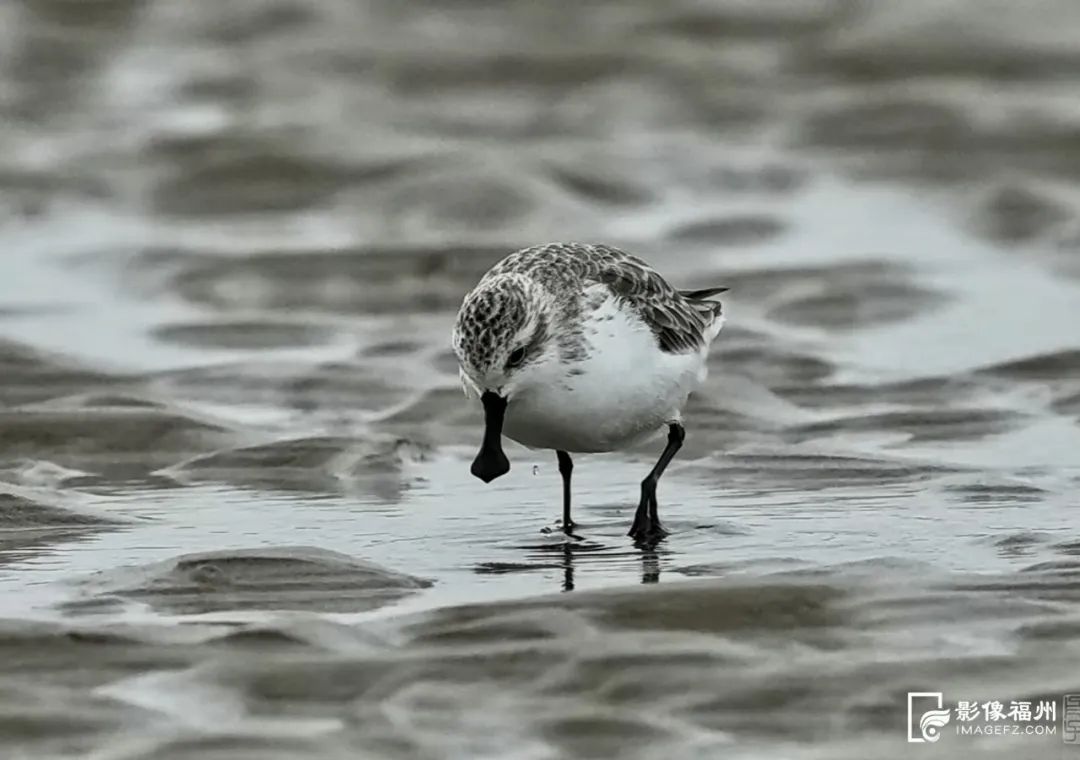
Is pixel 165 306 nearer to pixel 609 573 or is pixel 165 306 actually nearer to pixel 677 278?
pixel 677 278

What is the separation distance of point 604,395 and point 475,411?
2.96 m

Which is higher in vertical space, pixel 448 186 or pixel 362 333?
pixel 448 186

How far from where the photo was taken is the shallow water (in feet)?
20.0

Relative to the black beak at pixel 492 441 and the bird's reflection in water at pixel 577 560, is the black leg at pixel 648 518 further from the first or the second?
the black beak at pixel 492 441

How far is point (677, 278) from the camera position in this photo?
13.2m

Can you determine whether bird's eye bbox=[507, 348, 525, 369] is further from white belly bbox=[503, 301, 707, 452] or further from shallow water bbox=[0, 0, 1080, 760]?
shallow water bbox=[0, 0, 1080, 760]

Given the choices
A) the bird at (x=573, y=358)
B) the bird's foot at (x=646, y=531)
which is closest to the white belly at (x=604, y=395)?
the bird at (x=573, y=358)

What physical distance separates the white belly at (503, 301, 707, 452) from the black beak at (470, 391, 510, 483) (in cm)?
12

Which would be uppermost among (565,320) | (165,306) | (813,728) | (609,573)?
(165,306)

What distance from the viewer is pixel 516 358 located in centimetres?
779

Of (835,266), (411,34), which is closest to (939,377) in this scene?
(835,266)

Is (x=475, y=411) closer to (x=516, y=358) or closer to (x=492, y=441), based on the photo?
(x=492, y=441)

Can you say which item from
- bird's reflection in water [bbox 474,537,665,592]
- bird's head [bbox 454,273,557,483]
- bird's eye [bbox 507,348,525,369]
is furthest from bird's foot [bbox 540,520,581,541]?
bird's eye [bbox 507,348,525,369]

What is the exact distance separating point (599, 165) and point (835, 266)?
2.38 meters
